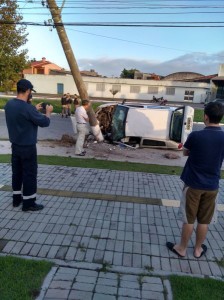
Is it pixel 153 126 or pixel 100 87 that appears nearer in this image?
pixel 153 126

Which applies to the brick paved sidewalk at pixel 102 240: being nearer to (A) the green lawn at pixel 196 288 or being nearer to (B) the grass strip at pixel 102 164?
(A) the green lawn at pixel 196 288

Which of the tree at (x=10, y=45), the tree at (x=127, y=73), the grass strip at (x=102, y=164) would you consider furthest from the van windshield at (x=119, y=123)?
the tree at (x=127, y=73)

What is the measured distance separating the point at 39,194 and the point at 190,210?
279 centimetres

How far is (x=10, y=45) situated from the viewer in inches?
726

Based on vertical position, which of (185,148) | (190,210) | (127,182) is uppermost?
(185,148)

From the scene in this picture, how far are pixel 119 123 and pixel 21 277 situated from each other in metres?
7.56

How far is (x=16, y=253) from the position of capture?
10.1 ft

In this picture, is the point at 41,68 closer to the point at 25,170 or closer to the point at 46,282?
the point at 25,170

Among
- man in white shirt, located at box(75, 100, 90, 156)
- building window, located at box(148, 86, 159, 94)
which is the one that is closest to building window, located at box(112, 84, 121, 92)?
building window, located at box(148, 86, 159, 94)

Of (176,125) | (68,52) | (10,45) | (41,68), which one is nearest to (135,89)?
(41,68)

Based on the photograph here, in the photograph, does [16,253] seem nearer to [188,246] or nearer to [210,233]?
[188,246]

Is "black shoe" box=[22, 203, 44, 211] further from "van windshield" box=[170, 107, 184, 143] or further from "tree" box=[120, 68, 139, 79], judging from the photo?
"tree" box=[120, 68, 139, 79]

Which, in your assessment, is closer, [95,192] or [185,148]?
[185,148]

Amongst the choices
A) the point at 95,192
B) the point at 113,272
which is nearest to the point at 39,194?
the point at 95,192
